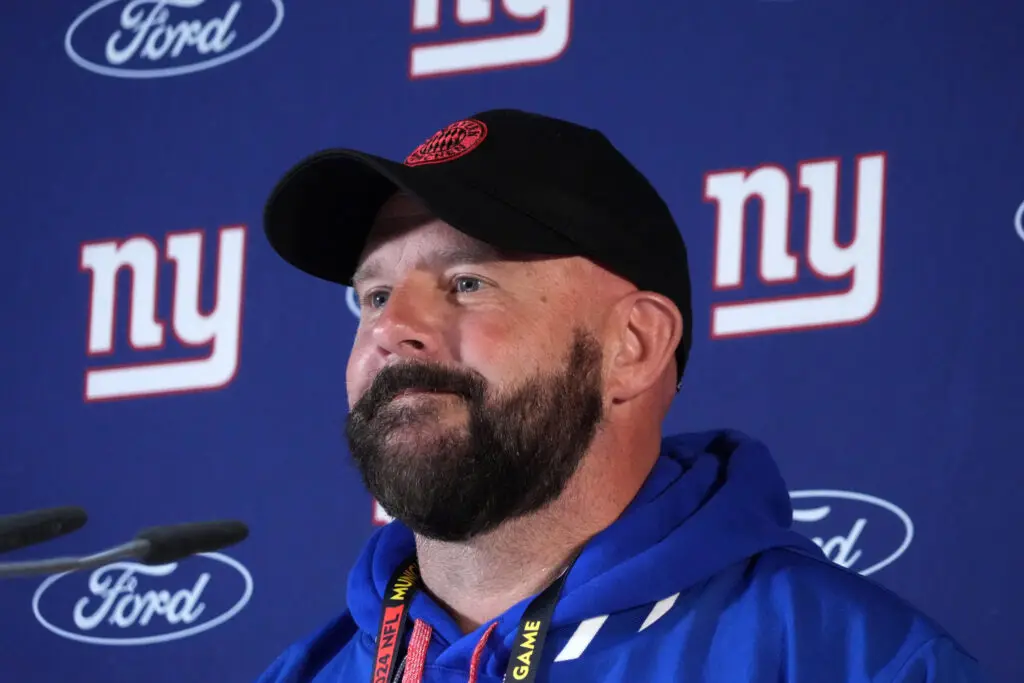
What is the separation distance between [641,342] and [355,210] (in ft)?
0.93

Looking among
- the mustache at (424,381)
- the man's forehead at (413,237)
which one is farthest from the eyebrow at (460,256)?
the mustache at (424,381)

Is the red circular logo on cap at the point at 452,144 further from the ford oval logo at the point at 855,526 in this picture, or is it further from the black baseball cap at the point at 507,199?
the ford oval logo at the point at 855,526

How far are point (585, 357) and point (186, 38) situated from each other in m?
1.18

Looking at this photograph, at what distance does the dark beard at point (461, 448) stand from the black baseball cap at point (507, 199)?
12 centimetres

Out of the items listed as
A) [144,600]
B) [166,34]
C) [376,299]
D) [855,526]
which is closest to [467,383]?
[376,299]

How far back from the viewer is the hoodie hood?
51.9 inches

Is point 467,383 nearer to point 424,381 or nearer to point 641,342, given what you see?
point 424,381

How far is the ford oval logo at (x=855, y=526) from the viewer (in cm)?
179

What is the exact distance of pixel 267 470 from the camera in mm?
2115

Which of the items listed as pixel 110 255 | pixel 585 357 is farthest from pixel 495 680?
pixel 110 255

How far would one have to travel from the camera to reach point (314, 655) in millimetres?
1539

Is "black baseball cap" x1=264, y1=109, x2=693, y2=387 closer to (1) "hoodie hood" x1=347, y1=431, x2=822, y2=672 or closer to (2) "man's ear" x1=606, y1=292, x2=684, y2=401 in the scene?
(2) "man's ear" x1=606, y1=292, x2=684, y2=401

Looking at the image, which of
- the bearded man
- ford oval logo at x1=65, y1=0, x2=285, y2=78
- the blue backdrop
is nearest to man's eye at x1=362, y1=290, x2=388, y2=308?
the bearded man

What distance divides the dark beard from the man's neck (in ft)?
0.06
